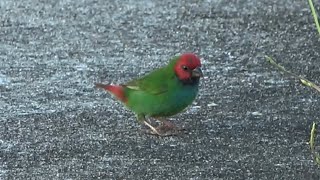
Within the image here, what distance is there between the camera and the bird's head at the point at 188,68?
3.93 meters

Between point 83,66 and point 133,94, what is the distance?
95cm

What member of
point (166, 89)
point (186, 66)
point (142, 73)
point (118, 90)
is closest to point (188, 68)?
point (186, 66)

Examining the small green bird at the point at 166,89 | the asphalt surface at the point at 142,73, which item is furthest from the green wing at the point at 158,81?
the asphalt surface at the point at 142,73

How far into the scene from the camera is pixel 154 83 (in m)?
3.99

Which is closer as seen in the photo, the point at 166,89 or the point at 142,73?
the point at 166,89

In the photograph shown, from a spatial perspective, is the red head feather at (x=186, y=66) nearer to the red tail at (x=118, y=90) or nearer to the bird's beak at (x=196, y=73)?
the bird's beak at (x=196, y=73)

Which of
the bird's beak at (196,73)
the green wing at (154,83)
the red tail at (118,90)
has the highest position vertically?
the bird's beak at (196,73)

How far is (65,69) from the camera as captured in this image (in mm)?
4863

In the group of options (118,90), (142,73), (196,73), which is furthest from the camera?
(142,73)

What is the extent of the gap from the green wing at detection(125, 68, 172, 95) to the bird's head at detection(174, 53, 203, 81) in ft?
0.20

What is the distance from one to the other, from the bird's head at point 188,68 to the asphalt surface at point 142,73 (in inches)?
11.8

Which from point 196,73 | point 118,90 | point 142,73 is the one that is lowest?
point 142,73

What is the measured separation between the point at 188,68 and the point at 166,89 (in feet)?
0.46

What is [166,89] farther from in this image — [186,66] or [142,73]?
[142,73]
